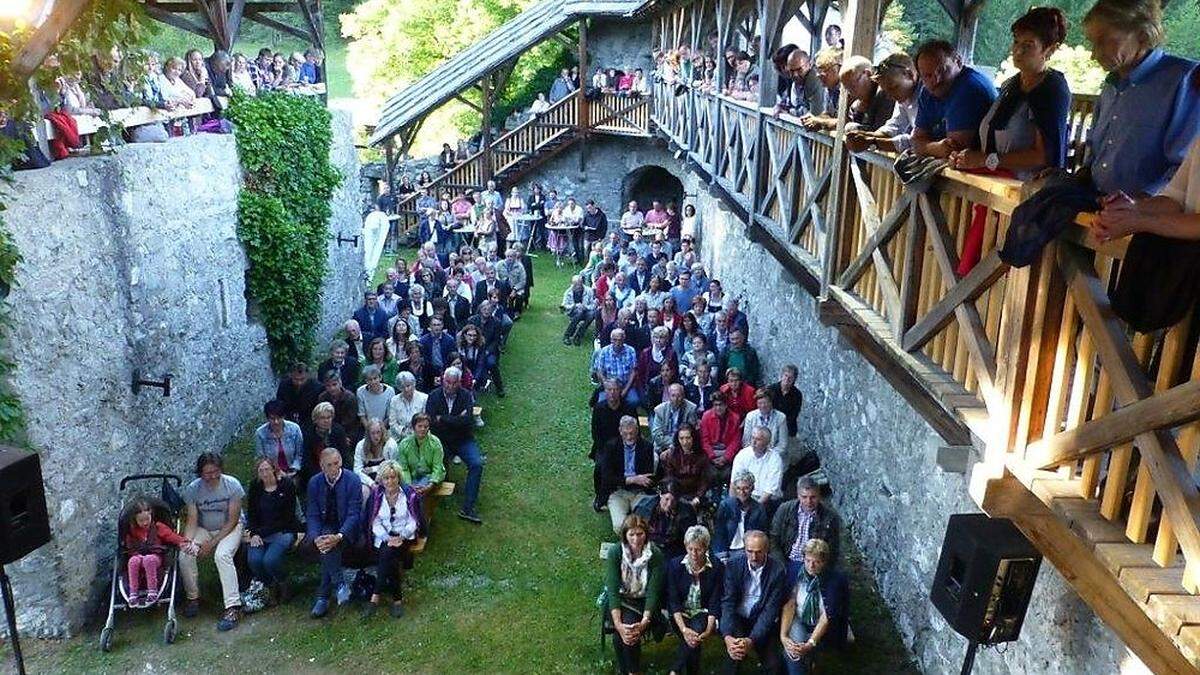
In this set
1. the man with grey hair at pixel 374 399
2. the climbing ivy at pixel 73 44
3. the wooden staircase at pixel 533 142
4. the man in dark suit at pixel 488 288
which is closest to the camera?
the climbing ivy at pixel 73 44

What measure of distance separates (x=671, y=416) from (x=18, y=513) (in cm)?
514

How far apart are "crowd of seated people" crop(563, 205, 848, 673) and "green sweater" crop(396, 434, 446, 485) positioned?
58.4 inches

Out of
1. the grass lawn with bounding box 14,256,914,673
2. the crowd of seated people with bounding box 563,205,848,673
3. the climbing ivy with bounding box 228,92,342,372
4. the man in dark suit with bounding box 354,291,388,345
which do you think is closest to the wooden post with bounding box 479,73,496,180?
the climbing ivy with bounding box 228,92,342,372

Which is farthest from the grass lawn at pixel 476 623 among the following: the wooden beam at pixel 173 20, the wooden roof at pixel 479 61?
the wooden roof at pixel 479 61

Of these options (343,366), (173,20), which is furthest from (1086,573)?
(173,20)

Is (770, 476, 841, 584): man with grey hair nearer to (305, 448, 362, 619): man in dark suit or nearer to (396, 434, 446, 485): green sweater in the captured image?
(396, 434, 446, 485): green sweater

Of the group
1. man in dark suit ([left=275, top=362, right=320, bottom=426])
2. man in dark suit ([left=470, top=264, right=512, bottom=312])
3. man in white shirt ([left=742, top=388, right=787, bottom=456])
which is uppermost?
man in dark suit ([left=470, top=264, right=512, bottom=312])

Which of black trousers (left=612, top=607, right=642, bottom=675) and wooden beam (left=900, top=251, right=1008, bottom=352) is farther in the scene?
black trousers (left=612, top=607, right=642, bottom=675)

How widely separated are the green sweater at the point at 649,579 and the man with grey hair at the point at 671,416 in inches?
86.1

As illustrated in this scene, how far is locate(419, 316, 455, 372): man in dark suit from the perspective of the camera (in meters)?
10.1

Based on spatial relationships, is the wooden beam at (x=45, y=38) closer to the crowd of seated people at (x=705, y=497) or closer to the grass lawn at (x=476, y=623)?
the grass lawn at (x=476, y=623)

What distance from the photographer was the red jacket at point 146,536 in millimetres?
6547

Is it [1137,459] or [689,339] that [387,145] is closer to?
[689,339]

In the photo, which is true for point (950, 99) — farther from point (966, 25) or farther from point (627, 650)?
point (966, 25)
